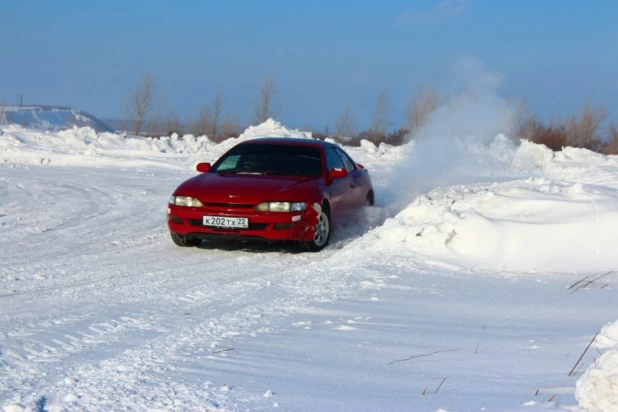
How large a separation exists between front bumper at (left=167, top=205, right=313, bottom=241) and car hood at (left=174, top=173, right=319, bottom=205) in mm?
161

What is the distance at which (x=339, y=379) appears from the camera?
4.21 metres

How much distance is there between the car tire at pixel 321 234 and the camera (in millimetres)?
9289

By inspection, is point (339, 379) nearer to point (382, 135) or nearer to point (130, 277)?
point (130, 277)

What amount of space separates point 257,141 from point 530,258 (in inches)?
173

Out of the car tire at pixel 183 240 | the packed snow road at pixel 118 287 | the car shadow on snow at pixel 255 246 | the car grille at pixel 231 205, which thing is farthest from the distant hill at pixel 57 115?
the car grille at pixel 231 205

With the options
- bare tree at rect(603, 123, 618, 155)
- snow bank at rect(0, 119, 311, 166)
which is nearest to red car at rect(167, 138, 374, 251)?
snow bank at rect(0, 119, 311, 166)

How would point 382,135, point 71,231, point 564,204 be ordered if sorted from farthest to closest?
point 382,135
point 71,231
point 564,204

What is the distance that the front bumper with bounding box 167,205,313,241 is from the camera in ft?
29.3

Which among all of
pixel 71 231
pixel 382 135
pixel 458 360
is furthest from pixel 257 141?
pixel 382 135

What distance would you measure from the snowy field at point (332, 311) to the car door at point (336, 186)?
1.37 ft

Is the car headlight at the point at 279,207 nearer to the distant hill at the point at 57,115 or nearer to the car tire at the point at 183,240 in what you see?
the car tire at the point at 183,240

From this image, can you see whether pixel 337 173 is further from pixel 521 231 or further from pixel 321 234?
pixel 521 231

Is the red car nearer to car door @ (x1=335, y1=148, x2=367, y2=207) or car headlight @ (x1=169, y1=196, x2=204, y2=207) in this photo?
car headlight @ (x1=169, y1=196, x2=204, y2=207)

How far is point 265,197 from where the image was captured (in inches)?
356
